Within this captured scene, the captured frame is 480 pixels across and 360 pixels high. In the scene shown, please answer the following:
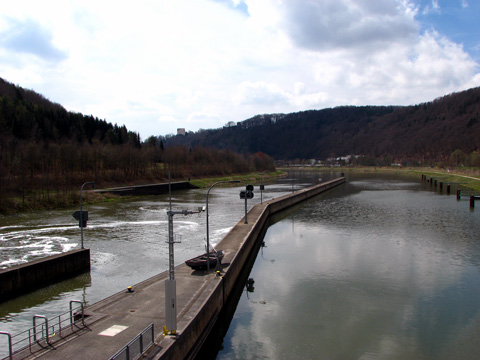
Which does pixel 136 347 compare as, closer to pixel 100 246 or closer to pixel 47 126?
pixel 100 246

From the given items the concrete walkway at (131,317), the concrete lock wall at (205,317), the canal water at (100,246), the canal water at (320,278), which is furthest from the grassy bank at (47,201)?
the concrete walkway at (131,317)

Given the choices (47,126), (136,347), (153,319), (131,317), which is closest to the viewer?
(136,347)

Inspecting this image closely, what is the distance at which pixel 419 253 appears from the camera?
2848 centimetres

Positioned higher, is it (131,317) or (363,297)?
(131,317)

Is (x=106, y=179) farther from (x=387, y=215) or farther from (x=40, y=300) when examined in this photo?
(x=40, y=300)

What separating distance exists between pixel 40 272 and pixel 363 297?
17.7m

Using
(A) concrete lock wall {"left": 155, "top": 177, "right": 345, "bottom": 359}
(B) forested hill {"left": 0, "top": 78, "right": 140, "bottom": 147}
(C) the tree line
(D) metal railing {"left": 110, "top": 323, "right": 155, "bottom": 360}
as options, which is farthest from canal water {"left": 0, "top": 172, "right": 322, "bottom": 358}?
(B) forested hill {"left": 0, "top": 78, "right": 140, "bottom": 147}

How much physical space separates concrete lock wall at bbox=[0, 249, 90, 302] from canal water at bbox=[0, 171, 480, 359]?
2.21 feet

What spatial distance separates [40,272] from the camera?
20.6 m

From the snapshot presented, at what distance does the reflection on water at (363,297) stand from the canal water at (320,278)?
0.06 m

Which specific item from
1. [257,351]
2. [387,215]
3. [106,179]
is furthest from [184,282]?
[106,179]

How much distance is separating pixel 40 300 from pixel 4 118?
303 ft

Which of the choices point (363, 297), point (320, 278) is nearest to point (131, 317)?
point (363, 297)

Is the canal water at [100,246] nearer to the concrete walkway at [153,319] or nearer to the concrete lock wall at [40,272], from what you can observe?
the concrete lock wall at [40,272]
